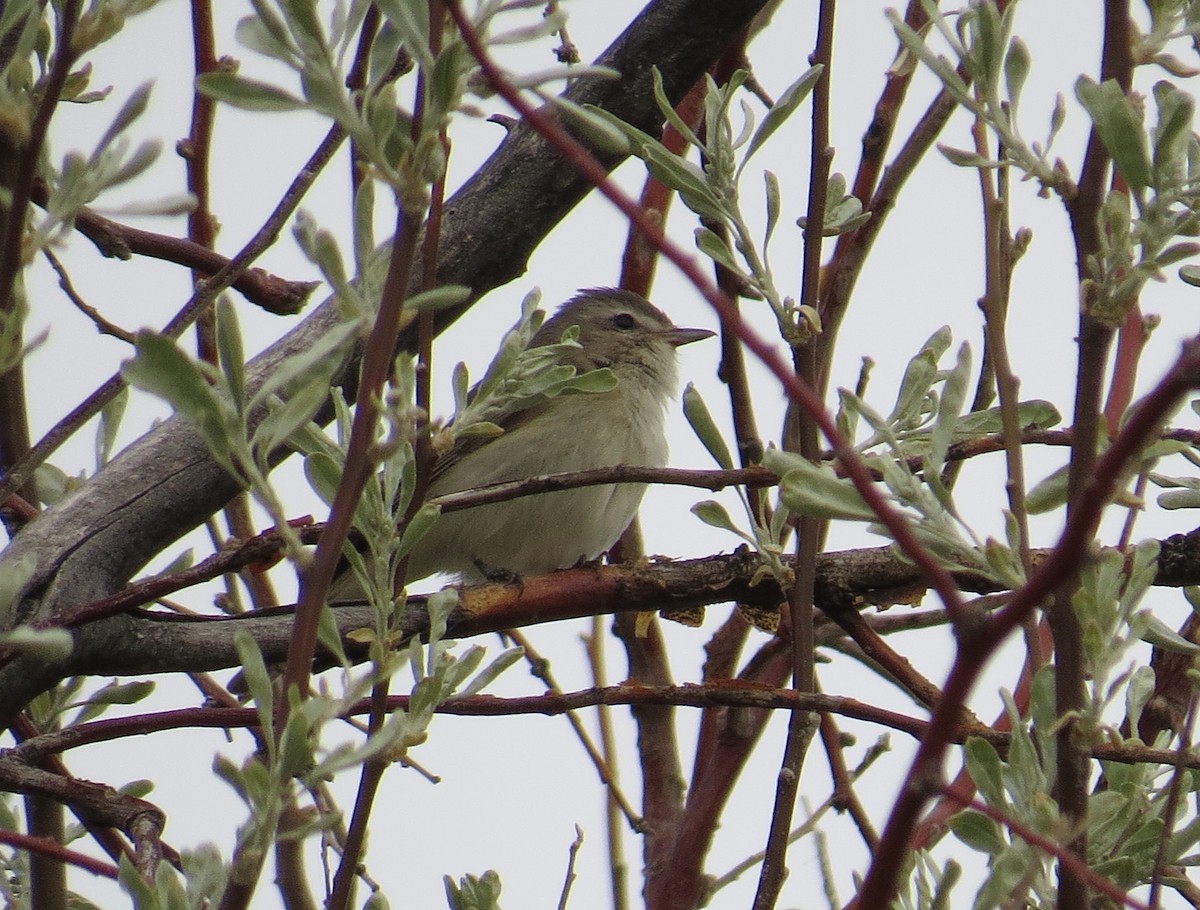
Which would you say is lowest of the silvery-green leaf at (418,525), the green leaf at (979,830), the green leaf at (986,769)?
the green leaf at (979,830)

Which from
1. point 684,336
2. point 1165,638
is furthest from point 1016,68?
point 684,336

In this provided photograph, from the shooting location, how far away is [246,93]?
138 cm

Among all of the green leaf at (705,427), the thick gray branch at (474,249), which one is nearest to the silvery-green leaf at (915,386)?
the green leaf at (705,427)

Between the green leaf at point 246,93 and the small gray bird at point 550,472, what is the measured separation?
10.9 ft

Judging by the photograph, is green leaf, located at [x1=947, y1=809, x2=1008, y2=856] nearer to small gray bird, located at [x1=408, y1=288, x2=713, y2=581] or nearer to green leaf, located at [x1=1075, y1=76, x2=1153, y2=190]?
green leaf, located at [x1=1075, y1=76, x2=1153, y2=190]

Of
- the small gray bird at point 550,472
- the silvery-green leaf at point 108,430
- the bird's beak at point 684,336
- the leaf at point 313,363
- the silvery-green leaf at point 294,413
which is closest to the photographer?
the leaf at point 313,363

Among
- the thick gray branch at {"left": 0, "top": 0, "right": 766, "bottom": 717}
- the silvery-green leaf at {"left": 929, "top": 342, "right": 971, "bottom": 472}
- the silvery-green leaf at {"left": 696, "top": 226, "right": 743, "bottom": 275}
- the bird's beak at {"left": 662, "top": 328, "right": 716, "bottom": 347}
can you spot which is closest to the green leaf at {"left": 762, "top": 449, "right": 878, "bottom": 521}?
the silvery-green leaf at {"left": 929, "top": 342, "right": 971, "bottom": 472}

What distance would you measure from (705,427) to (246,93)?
121 cm

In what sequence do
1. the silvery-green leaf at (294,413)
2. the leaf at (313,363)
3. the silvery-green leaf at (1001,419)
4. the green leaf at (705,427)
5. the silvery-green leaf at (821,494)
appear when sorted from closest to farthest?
the leaf at (313,363) → the silvery-green leaf at (294,413) → the silvery-green leaf at (821,494) → the silvery-green leaf at (1001,419) → the green leaf at (705,427)

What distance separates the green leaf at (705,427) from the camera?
96.2 inches

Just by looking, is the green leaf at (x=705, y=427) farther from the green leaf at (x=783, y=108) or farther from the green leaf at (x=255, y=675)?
the green leaf at (x=255, y=675)

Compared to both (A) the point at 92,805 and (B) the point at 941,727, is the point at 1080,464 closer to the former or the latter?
(B) the point at 941,727

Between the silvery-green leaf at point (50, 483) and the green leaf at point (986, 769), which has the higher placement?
the silvery-green leaf at point (50, 483)

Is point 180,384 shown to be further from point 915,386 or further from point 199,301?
point 915,386
